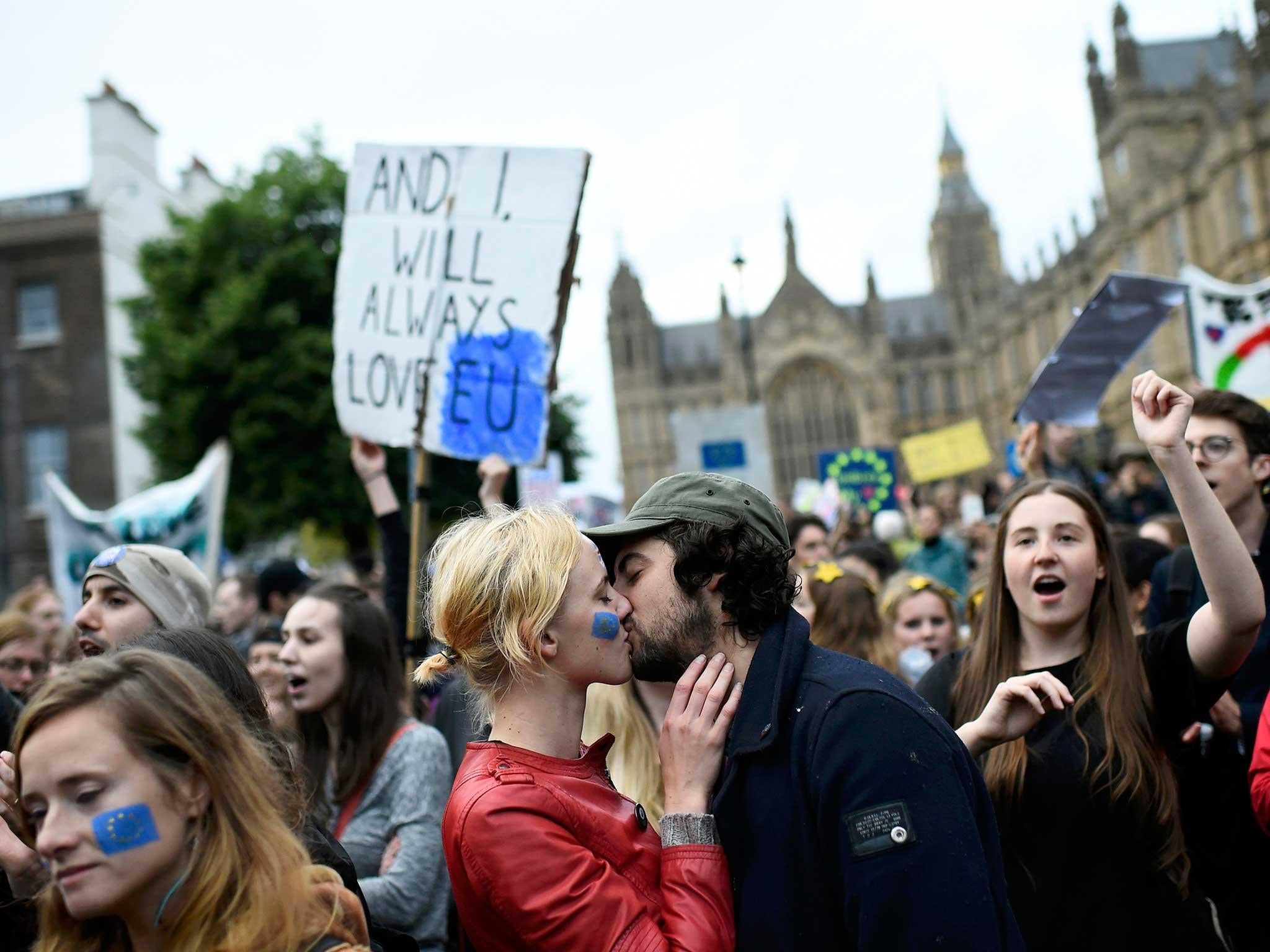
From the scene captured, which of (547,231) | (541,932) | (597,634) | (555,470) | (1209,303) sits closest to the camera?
(541,932)

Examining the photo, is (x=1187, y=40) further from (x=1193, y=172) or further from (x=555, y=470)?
(x=555, y=470)

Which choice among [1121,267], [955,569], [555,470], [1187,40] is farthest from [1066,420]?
[1187,40]

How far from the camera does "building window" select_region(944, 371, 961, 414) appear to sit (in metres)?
84.3

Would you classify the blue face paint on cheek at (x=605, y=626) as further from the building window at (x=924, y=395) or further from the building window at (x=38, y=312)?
the building window at (x=924, y=395)

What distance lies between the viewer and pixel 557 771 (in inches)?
88.1

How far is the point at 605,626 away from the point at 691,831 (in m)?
0.42

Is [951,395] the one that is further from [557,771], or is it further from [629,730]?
[557,771]

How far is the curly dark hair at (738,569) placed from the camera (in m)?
2.24

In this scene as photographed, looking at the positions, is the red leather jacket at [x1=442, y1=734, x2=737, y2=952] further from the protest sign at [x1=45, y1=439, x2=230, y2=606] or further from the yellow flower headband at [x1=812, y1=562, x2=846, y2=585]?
the protest sign at [x1=45, y1=439, x2=230, y2=606]

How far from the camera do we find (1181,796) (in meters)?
2.99

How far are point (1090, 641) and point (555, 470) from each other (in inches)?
633

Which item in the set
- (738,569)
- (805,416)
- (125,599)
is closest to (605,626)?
(738,569)

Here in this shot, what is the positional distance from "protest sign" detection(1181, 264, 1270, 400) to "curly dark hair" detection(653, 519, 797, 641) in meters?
6.13

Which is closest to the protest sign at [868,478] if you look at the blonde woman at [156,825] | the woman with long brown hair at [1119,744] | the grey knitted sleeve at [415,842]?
the grey knitted sleeve at [415,842]
